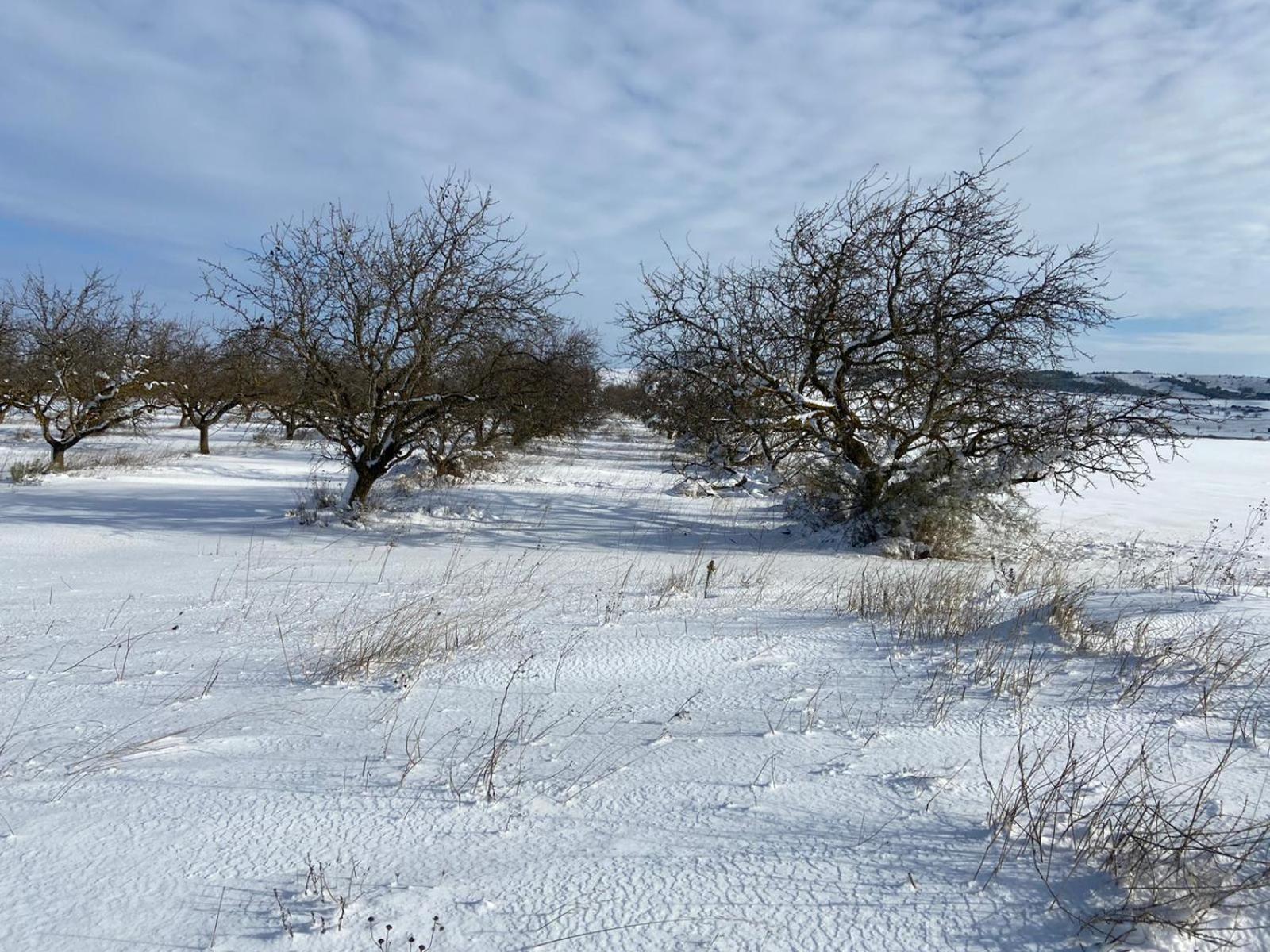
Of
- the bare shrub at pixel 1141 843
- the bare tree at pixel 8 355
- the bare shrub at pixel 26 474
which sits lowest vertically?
the bare shrub at pixel 26 474

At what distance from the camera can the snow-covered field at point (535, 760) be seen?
209 centimetres

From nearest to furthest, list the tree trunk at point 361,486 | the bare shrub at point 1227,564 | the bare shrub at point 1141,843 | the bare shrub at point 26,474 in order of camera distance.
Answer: the bare shrub at point 1141,843
the bare shrub at point 1227,564
the tree trunk at point 361,486
the bare shrub at point 26,474

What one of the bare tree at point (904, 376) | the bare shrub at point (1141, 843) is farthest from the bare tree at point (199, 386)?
the bare shrub at point (1141, 843)

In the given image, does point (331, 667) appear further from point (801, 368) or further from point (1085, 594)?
point (801, 368)

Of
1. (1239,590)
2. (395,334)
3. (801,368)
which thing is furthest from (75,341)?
(1239,590)

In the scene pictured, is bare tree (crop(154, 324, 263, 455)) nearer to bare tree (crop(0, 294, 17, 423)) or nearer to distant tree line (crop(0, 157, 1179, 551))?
bare tree (crop(0, 294, 17, 423))

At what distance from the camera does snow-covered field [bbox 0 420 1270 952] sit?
6.87 ft

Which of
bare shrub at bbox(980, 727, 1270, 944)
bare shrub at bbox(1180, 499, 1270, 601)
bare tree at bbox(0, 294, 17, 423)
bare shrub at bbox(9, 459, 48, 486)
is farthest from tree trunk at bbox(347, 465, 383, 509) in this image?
bare tree at bbox(0, 294, 17, 423)

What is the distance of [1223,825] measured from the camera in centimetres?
247

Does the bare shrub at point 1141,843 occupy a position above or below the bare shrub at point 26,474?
above

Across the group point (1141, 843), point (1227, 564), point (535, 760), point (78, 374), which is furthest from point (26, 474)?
point (1227, 564)

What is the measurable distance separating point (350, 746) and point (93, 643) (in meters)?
2.69

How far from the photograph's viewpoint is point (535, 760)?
10.1 feet

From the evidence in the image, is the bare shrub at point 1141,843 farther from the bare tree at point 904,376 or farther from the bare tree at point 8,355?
the bare tree at point 8,355
